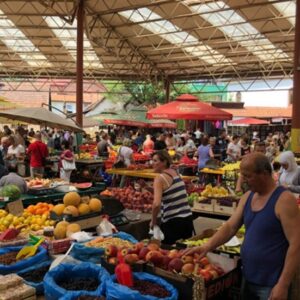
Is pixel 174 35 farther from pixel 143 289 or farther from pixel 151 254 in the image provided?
pixel 143 289

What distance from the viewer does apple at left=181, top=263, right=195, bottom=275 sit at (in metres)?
2.82

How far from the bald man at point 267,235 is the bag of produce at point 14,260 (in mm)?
1523

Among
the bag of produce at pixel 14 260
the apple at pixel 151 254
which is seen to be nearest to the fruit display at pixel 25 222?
the bag of produce at pixel 14 260

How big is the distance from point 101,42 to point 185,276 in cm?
1809

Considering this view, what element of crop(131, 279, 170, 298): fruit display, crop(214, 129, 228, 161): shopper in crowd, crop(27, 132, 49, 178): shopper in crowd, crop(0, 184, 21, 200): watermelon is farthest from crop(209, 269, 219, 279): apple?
crop(214, 129, 228, 161): shopper in crowd

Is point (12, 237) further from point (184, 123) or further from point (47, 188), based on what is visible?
point (184, 123)

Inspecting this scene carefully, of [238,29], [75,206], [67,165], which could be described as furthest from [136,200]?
[238,29]

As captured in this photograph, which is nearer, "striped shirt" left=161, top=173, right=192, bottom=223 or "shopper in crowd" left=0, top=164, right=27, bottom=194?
"striped shirt" left=161, top=173, right=192, bottom=223

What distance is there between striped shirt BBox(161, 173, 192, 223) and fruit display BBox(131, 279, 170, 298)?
183 centimetres

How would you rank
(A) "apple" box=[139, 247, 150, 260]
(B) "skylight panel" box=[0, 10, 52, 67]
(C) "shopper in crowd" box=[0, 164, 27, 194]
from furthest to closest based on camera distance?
(B) "skylight panel" box=[0, 10, 52, 67] → (C) "shopper in crowd" box=[0, 164, 27, 194] → (A) "apple" box=[139, 247, 150, 260]

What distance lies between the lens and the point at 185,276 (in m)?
2.69

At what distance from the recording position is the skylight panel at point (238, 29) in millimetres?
15078

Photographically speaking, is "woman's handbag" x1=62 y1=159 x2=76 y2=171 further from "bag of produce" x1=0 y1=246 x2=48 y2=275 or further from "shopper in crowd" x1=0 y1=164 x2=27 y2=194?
"bag of produce" x1=0 y1=246 x2=48 y2=275

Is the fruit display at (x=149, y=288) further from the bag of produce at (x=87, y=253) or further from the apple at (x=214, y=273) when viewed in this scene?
the bag of produce at (x=87, y=253)
